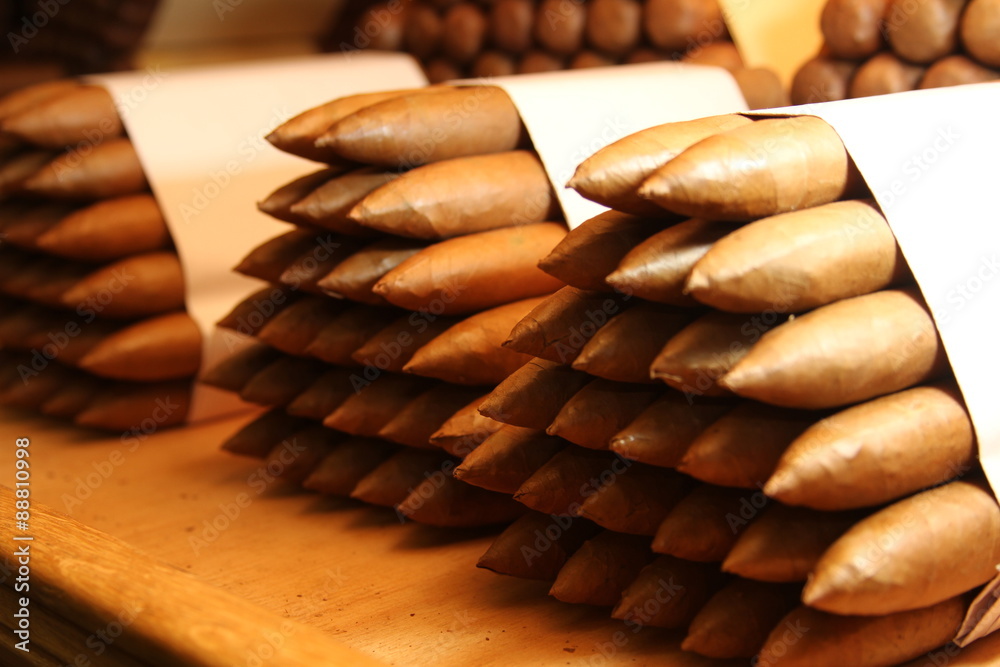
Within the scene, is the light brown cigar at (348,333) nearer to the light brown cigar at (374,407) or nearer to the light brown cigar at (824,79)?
the light brown cigar at (374,407)

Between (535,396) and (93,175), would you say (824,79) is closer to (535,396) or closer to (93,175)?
(535,396)

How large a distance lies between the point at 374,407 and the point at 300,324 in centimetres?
21

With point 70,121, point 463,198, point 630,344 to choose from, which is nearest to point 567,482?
point 630,344

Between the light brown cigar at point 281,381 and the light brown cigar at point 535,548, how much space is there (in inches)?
23.8

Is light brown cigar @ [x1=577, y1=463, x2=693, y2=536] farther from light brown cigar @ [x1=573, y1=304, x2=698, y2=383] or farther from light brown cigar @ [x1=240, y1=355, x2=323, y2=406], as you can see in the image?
light brown cigar @ [x1=240, y1=355, x2=323, y2=406]

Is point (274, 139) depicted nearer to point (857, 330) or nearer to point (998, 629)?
point (857, 330)

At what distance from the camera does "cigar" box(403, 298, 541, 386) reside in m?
1.53

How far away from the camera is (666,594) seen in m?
1.18

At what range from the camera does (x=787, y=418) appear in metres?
1.10

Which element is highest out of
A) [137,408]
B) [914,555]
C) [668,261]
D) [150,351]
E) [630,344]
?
[668,261]

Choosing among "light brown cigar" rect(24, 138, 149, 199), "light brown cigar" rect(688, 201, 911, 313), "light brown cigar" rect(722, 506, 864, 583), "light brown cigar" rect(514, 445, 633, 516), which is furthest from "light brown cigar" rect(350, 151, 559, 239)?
"light brown cigar" rect(24, 138, 149, 199)

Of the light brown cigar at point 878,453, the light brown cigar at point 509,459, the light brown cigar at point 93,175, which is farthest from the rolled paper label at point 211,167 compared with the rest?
the light brown cigar at point 878,453

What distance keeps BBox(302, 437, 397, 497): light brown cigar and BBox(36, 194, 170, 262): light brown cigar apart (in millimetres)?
695

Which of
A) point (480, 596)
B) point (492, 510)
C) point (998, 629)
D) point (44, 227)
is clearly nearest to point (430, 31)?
point (44, 227)
